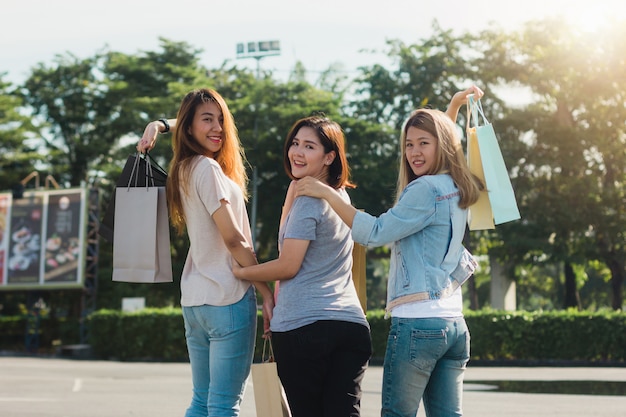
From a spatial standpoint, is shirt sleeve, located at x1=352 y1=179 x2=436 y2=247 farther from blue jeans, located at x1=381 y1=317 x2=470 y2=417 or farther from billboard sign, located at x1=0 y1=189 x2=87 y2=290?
billboard sign, located at x1=0 y1=189 x2=87 y2=290

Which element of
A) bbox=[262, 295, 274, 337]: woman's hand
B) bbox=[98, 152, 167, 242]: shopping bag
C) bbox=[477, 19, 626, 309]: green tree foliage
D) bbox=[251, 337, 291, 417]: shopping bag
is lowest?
bbox=[251, 337, 291, 417]: shopping bag

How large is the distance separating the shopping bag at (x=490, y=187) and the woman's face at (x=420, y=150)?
29cm

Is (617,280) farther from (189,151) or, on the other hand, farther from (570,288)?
(189,151)

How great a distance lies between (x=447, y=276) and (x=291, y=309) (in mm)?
602

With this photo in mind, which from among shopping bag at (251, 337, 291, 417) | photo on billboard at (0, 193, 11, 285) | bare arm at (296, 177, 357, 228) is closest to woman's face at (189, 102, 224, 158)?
bare arm at (296, 177, 357, 228)

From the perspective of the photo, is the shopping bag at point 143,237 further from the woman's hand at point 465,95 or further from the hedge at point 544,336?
the hedge at point 544,336

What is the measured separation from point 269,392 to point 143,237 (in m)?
0.87

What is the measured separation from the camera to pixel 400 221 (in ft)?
11.5

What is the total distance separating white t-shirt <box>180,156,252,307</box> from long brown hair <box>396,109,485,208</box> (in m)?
0.73

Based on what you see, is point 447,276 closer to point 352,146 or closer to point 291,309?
point 291,309

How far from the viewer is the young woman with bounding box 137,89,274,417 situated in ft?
12.3

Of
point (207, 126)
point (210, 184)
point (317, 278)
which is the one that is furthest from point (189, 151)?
point (317, 278)

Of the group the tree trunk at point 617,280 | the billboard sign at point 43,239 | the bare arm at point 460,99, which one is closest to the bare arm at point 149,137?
the bare arm at point 460,99

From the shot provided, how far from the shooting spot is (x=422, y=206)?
3514mm
